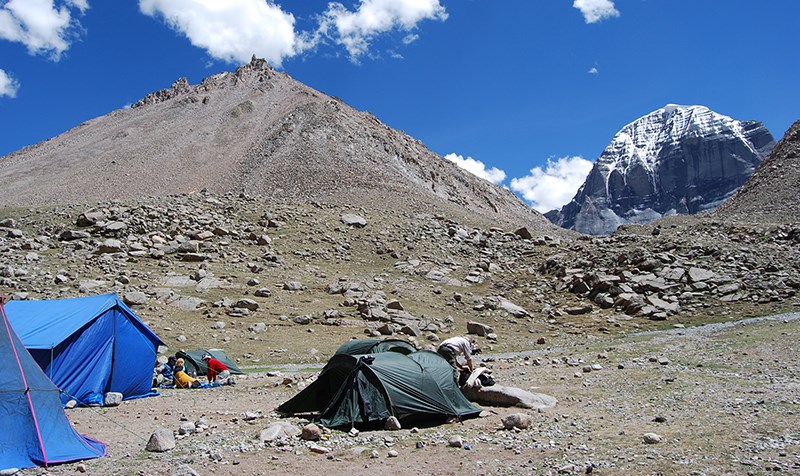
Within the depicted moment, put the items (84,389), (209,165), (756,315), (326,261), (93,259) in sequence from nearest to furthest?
(84,389)
(756,315)
(93,259)
(326,261)
(209,165)

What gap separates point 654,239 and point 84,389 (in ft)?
123

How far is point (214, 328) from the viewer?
2688 cm

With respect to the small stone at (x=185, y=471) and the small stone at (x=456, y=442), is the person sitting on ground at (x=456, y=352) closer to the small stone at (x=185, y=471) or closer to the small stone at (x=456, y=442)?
the small stone at (x=456, y=442)

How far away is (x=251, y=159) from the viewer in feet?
281

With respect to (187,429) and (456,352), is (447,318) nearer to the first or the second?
(456,352)

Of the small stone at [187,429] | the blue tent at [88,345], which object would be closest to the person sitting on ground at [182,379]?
the blue tent at [88,345]

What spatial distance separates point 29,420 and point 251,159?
7878 cm

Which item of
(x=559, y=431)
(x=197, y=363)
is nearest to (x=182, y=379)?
(x=197, y=363)

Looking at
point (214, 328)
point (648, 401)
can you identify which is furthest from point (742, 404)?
point (214, 328)

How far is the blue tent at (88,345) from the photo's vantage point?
15.8 metres

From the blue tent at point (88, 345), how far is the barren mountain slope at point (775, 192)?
5547cm

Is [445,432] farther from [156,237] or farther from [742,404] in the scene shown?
[156,237]

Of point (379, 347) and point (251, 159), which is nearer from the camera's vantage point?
point (379, 347)

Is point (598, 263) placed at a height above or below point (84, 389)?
above
